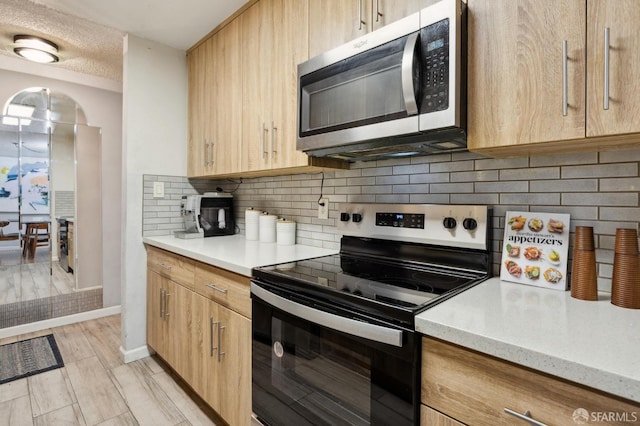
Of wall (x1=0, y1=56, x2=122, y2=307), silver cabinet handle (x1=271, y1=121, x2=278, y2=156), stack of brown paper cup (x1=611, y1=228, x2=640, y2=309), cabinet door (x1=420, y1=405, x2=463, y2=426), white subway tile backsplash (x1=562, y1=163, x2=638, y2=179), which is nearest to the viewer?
cabinet door (x1=420, y1=405, x2=463, y2=426)

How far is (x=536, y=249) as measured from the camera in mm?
1136

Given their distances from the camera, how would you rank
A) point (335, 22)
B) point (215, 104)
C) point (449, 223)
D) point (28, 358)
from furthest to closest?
1. point (28, 358)
2. point (215, 104)
3. point (335, 22)
4. point (449, 223)

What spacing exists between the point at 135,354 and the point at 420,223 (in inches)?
89.5

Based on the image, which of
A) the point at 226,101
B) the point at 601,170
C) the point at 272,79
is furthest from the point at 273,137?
the point at 601,170

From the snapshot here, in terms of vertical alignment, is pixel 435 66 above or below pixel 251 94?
below

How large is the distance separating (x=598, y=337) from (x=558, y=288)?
1.36ft

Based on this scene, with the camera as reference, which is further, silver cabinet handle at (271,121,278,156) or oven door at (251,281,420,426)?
silver cabinet handle at (271,121,278,156)

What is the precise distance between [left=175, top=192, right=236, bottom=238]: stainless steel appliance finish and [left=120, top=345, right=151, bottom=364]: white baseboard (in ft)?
2.91

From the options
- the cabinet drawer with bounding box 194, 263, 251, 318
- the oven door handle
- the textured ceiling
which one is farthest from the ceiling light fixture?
the oven door handle

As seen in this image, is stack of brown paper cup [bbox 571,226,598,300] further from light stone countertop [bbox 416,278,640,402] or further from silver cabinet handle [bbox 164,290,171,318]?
silver cabinet handle [bbox 164,290,171,318]

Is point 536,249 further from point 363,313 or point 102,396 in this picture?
point 102,396

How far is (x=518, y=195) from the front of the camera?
124 cm

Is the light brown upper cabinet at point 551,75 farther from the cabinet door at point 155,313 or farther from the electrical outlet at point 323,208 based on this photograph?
the cabinet door at point 155,313

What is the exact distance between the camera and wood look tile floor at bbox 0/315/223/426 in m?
1.75
